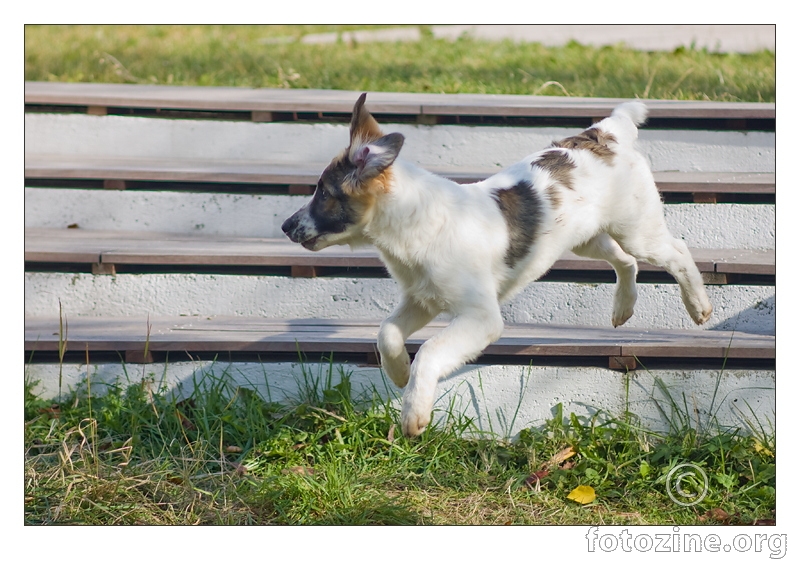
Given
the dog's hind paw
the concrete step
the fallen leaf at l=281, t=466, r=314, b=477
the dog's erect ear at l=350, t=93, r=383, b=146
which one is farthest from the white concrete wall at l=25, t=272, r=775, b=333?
the dog's hind paw

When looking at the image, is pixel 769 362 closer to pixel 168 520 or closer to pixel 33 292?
pixel 168 520

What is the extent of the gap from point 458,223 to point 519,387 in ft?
3.45

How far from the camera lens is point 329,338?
4.17 metres

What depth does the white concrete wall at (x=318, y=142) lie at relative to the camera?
538 centimetres

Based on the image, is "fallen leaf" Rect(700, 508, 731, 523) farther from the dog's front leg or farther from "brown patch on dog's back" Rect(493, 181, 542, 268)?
"brown patch on dog's back" Rect(493, 181, 542, 268)

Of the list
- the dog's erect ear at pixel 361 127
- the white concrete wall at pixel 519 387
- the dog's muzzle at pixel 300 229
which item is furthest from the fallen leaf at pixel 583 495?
the dog's erect ear at pixel 361 127

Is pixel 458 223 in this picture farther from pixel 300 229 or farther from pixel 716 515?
pixel 716 515

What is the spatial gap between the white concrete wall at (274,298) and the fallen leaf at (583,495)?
1.20 m

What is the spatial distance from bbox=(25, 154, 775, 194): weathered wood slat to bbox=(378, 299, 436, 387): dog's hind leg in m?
1.64

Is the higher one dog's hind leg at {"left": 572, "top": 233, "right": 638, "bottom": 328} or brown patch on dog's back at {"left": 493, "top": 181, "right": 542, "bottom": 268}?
brown patch on dog's back at {"left": 493, "top": 181, "right": 542, "bottom": 268}

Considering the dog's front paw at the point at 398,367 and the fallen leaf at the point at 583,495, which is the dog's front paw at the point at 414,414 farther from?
the fallen leaf at the point at 583,495

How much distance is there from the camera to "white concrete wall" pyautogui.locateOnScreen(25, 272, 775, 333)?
15.3ft

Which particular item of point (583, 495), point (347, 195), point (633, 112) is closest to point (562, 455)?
point (583, 495)

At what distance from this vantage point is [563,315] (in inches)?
Result: 184
